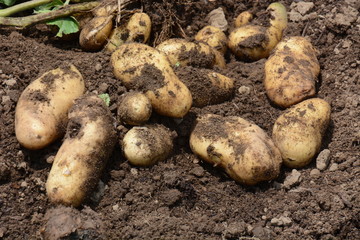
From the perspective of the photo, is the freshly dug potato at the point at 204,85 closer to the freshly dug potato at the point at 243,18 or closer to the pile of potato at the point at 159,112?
the pile of potato at the point at 159,112

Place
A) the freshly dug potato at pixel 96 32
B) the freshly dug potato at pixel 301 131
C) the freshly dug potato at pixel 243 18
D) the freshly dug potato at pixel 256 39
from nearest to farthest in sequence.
Answer: the freshly dug potato at pixel 301 131
the freshly dug potato at pixel 96 32
the freshly dug potato at pixel 256 39
the freshly dug potato at pixel 243 18

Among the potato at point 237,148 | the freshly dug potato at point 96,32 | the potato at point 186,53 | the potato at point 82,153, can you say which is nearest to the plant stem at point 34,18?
the freshly dug potato at point 96,32

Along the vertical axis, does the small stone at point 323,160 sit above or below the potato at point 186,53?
below

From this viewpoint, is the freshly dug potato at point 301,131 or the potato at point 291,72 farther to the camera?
the potato at point 291,72

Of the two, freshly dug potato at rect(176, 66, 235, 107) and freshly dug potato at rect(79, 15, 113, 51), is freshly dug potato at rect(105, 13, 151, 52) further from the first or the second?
freshly dug potato at rect(176, 66, 235, 107)

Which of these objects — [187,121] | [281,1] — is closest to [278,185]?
[187,121]

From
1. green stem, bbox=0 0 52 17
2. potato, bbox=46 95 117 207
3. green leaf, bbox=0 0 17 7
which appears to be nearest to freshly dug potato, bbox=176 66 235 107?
potato, bbox=46 95 117 207

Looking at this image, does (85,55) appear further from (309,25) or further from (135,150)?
(309,25)
